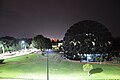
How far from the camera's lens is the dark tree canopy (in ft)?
154

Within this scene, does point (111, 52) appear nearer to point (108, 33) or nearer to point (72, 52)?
point (108, 33)

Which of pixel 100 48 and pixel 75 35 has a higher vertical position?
pixel 75 35

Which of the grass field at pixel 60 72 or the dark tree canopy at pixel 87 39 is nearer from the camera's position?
the grass field at pixel 60 72

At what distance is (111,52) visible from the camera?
4809 cm

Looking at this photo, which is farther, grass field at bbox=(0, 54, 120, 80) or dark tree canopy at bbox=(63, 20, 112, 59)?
dark tree canopy at bbox=(63, 20, 112, 59)

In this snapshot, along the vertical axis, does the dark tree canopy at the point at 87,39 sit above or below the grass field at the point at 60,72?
above

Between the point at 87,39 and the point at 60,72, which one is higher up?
the point at 87,39

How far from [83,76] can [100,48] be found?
19.8 m

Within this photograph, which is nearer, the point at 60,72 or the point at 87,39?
the point at 60,72

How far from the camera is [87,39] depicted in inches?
1882

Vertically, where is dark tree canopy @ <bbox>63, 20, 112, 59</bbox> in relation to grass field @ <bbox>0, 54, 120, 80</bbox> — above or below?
above

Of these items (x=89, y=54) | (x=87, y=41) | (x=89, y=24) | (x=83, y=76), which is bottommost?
(x=83, y=76)

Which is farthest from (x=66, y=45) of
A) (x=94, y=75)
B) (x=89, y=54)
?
(x=94, y=75)

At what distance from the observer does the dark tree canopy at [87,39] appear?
154ft
